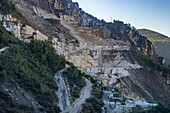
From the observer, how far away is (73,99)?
17.5m

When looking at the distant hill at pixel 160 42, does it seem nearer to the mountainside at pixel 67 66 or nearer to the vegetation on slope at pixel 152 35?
the vegetation on slope at pixel 152 35

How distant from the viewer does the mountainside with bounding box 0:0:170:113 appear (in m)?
13.2

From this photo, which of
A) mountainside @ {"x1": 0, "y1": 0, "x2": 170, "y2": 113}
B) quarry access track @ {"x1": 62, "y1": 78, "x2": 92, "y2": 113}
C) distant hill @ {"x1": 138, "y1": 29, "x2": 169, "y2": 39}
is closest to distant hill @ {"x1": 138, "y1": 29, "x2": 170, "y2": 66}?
distant hill @ {"x1": 138, "y1": 29, "x2": 169, "y2": 39}

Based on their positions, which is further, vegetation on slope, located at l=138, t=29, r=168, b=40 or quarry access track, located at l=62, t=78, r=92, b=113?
vegetation on slope, located at l=138, t=29, r=168, b=40

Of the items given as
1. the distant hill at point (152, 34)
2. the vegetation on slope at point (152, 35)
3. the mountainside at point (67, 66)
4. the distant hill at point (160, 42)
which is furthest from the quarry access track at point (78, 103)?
the distant hill at point (152, 34)

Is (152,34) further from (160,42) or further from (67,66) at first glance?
(67,66)

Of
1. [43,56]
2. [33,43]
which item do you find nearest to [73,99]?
[43,56]

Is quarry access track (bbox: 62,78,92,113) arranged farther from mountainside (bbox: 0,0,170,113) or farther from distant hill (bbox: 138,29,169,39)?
distant hill (bbox: 138,29,169,39)

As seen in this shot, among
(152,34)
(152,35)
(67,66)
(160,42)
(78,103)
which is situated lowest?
(78,103)

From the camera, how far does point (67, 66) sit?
88.0 ft

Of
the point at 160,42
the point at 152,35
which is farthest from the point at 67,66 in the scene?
the point at 152,35

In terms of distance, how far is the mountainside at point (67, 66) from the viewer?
13.2 metres

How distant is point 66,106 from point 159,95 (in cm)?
2364

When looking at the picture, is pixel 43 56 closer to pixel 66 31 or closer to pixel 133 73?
pixel 133 73
